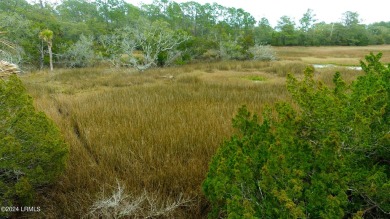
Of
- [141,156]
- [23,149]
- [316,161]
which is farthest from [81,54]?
[316,161]

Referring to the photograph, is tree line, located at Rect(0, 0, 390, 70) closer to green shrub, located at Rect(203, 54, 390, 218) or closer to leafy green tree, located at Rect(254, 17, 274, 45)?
leafy green tree, located at Rect(254, 17, 274, 45)

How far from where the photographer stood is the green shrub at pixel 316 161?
1308mm

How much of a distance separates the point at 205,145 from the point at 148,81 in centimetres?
1005

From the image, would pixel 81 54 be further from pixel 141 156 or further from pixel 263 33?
pixel 263 33

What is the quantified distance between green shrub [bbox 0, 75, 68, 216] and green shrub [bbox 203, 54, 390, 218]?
1673mm

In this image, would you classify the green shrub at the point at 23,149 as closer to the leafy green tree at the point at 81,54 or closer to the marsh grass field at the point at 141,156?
the marsh grass field at the point at 141,156

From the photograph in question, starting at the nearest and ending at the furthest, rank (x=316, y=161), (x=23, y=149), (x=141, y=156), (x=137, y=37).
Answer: (x=316, y=161) → (x=23, y=149) → (x=141, y=156) → (x=137, y=37)

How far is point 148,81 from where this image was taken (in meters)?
13.1

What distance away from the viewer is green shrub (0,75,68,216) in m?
2.27

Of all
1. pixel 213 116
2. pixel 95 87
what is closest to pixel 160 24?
pixel 95 87

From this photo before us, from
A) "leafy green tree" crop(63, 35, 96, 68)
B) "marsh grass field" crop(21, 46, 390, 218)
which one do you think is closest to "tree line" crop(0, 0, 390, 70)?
"leafy green tree" crop(63, 35, 96, 68)

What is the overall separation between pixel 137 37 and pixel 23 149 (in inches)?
647

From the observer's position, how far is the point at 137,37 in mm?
17734

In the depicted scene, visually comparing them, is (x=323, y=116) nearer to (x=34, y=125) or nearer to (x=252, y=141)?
(x=252, y=141)
